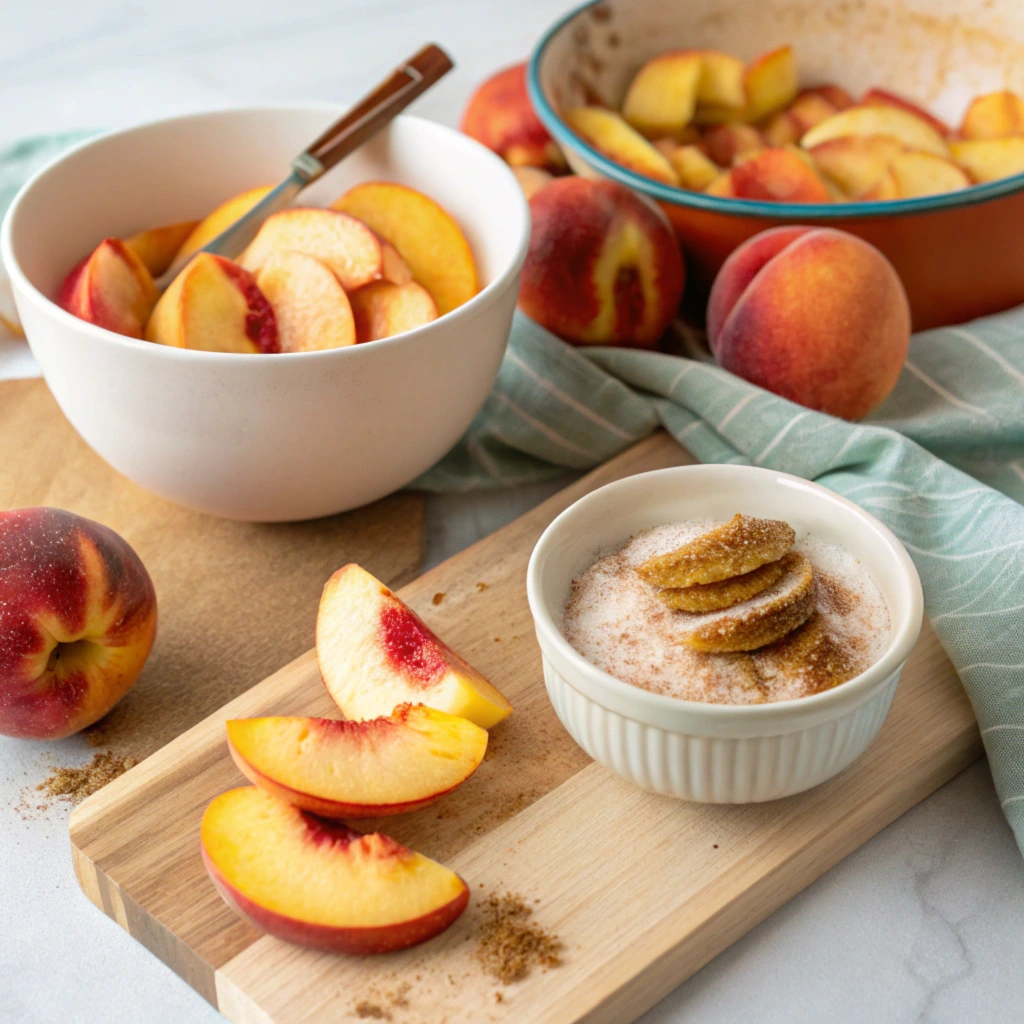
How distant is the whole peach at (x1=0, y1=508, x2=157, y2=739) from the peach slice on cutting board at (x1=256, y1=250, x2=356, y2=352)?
0.29 metres

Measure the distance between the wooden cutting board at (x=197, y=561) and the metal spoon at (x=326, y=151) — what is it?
254 millimetres

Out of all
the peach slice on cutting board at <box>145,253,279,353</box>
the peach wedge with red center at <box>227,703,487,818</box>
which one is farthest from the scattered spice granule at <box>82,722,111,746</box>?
the peach slice on cutting board at <box>145,253,279,353</box>

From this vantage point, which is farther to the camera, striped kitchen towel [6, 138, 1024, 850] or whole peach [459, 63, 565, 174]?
whole peach [459, 63, 565, 174]

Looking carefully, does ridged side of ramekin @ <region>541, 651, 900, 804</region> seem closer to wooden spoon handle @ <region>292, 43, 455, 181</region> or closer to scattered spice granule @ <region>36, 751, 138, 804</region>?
scattered spice granule @ <region>36, 751, 138, 804</region>

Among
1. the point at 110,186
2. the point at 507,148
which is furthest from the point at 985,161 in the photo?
the point at 110,186

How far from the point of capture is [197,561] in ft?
4.42

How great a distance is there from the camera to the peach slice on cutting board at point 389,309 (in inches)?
51.7

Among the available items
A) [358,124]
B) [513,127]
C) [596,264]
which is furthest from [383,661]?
[513,127]

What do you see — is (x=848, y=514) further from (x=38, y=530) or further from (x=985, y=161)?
(x=985, y=161)

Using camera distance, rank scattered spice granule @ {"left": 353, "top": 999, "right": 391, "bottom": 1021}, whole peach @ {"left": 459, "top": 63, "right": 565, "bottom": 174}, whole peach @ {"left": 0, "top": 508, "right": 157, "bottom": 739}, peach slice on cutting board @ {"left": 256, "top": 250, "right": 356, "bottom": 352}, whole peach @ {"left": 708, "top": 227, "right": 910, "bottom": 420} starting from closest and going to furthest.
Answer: scattered spice granule @ {"left": 353, "top": 999, "right": 391, "bottom": 1021} → whole peach @ {"left": 0, "top": 508, "right": 157, "bottom": 739} → peach slice on cutting board @ {"left": 256, "top": 250, "right": 356, "bottom": 352} → whole peach @ {"left": 708, "top": 227, "right": 910, "bottom": 420} → whole peach @ {"left": 459, "top": 63, "right": 565, "bottom": 174}

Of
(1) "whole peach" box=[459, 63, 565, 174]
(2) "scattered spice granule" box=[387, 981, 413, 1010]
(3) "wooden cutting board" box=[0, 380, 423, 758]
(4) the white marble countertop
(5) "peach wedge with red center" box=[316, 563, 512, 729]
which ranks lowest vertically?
(4) the white marble countertop

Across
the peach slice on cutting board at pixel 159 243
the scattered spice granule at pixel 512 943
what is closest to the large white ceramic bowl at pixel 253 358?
the peach slice on cutting board at pixel 159 243

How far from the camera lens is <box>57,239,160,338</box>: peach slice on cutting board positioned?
1.29 m

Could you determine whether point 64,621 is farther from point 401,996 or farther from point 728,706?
point 728,706
